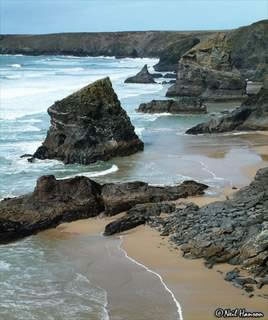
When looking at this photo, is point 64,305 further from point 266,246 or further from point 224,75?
point 224,75

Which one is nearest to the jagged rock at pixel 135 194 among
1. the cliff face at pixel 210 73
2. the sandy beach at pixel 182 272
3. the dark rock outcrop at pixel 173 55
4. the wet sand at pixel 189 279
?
the sandy beach at pixel 182 272

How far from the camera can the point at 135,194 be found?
19.3 metres

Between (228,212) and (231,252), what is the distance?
2242 mm

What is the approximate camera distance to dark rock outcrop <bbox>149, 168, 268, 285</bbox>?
13594 millimetres

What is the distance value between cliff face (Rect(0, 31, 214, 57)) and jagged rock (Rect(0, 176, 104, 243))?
126 meters

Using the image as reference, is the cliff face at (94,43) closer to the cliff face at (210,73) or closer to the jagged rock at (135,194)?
the cliff face at (210,73)

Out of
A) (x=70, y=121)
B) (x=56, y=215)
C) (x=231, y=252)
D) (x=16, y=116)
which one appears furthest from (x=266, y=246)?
(x=16, y=116)

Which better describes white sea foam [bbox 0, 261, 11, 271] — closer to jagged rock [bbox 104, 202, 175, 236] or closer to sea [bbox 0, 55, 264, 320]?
sea [bbox 0, 55, 264, 320]

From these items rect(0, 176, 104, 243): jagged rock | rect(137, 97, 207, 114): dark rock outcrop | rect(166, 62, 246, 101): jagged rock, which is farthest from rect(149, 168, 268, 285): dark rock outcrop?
rect(166, 62, 246, 101): jagged rock

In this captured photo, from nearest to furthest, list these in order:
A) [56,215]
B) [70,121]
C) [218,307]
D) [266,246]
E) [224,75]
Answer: [218,307], [266,246], [56,215], [70,121], [224,75]

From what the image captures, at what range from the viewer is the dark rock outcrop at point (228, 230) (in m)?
13.6

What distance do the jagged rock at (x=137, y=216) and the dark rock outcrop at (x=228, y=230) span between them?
1.40 feet

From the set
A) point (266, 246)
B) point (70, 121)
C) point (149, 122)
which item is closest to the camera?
point (266, 246)

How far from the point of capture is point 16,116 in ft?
139
